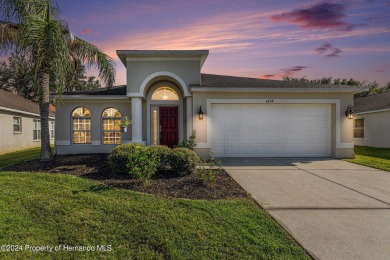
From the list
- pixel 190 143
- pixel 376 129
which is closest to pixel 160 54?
pixel 190 143

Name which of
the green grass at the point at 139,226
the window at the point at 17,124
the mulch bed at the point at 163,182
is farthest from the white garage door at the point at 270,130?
the window at the point at 17,124

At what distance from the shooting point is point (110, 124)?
12016 millimetres

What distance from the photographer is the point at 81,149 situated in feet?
38.9

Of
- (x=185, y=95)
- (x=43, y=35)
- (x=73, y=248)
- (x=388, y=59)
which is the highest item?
(x=388, y=59)

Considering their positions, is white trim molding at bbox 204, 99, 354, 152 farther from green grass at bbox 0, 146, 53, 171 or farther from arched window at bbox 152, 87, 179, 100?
green grass at bbox 0, 146, 53, 171

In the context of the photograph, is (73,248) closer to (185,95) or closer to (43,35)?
(43,35)

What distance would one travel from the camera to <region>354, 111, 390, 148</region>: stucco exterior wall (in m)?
15.1

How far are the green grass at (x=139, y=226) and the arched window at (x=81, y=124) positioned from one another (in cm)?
736

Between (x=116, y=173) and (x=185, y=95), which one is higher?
(x=185, y=95)

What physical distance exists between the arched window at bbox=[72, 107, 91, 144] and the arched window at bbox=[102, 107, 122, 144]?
0.84 metres

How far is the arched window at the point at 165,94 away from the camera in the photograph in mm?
11742

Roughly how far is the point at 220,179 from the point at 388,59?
16.0 meters

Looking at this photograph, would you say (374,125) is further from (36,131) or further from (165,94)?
(36,131)

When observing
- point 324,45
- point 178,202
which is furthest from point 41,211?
point 324,45
